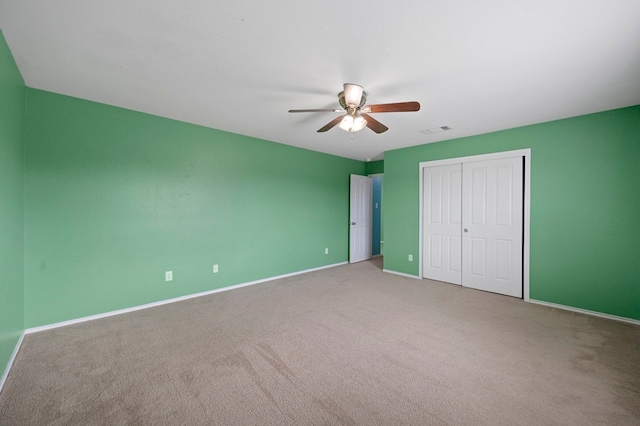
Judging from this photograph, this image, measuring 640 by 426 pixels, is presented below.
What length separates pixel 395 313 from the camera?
3051mm

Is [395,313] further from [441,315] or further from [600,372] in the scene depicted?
[600,372]

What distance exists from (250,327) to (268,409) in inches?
45.9

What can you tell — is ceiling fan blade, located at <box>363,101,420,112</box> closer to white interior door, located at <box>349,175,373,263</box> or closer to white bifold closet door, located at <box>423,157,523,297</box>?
white bifold closet door, located at <box>423,157,523,297</box>

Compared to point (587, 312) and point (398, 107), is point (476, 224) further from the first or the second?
point (398, 107)

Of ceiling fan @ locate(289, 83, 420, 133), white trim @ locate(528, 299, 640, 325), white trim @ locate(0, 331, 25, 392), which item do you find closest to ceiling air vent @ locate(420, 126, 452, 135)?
ceiling fan @ locate(289, 83, 420, 133)

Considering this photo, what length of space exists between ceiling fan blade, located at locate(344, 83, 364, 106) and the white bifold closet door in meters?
2.72

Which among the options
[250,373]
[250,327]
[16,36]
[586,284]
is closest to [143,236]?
[250,327]

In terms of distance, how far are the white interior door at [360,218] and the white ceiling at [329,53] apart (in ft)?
9.83

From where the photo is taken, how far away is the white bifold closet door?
3.62 m

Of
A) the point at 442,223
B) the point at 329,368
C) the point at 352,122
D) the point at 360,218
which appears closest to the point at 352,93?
the point at 352,122

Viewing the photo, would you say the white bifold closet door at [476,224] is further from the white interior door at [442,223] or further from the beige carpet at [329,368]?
the beige carpet at [329,368]

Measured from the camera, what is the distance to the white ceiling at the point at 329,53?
1.50 metres

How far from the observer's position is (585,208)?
3.08m

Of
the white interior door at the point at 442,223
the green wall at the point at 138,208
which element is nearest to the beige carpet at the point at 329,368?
the green wall at the point at 138,208
